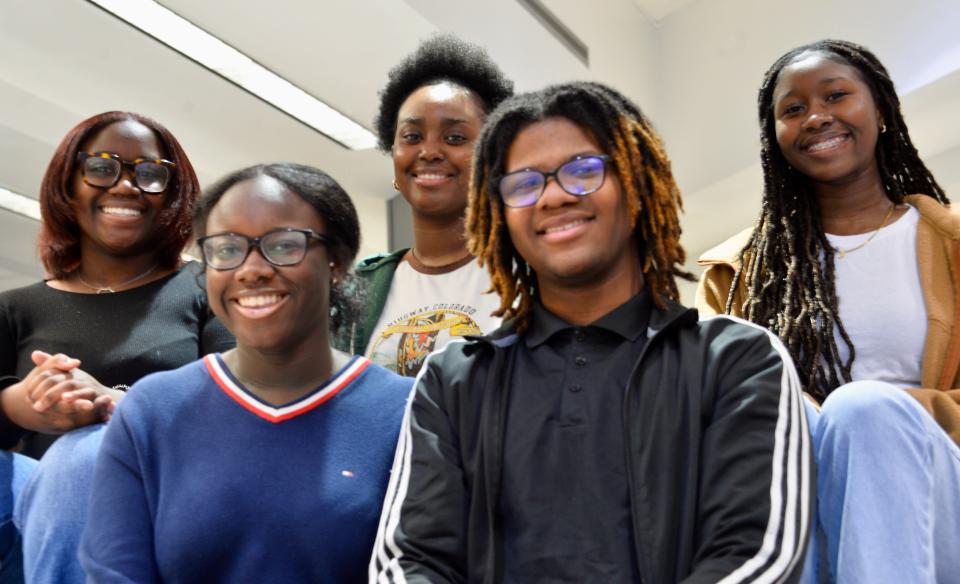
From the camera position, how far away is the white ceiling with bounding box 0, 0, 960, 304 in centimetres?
420

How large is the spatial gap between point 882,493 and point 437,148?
134cm

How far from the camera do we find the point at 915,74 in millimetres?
4258

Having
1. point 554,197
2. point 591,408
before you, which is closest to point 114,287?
point 554,197

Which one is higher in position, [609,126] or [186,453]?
[609,126]

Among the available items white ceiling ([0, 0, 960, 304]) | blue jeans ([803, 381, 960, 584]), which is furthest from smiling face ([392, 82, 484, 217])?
white ceiling ([0, 0, 960, 304])

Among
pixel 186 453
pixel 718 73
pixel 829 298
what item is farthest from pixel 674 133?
pixel 186 453

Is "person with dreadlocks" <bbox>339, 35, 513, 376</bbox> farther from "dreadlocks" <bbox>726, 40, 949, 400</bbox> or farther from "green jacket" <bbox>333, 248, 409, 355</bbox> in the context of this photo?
"dreadlocks" <bbox>726, 40, 949, 400</bbox>

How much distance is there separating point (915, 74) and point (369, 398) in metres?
3.56

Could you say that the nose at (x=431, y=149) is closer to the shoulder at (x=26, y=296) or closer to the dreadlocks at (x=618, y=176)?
the dreadlocks at (x=618, y=176)

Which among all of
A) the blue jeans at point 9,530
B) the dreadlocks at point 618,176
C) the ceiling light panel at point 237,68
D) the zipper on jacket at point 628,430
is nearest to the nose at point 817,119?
the dreadlocks at point 618,176

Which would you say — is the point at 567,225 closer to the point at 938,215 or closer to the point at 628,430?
the point at 628,430

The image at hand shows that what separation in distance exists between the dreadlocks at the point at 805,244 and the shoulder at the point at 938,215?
0.05 metres

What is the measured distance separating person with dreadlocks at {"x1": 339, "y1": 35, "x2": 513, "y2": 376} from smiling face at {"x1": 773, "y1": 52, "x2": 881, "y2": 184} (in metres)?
0.73

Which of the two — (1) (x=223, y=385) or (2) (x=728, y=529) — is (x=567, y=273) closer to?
(2) (x=728, y=529)
